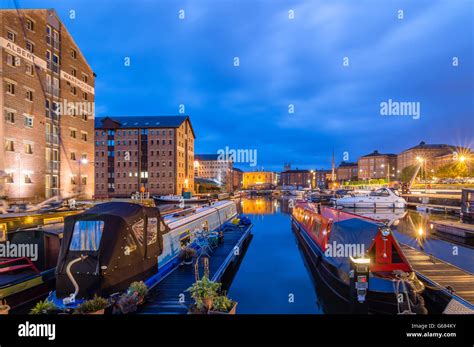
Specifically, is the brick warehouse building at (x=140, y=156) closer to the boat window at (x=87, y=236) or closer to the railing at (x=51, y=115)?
the railing at (x=51, y=115)

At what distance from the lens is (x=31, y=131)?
28203 mm

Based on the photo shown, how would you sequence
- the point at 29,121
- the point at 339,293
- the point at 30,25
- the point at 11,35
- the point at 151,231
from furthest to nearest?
1. the point at 30,25
2. the point at 29,121
3. the point at 11,35
4. the point at 339,293
5. the point at 151,231

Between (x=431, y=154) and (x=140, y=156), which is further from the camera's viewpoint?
(x=431, y=154)

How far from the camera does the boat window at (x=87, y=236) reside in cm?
735

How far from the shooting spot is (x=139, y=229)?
8.54 meters

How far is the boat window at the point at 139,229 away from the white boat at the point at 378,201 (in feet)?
140

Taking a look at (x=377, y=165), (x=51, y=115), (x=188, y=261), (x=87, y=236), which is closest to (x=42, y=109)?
(x=51, y=115)

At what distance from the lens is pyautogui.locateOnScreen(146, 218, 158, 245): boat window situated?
9141 millimetres

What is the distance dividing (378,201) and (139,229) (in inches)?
1751

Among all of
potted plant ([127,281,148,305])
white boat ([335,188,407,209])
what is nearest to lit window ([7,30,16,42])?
potted plant ([127,281,148,305])

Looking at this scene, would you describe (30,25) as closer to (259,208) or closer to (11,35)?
(11,35)

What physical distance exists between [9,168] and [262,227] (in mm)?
27903

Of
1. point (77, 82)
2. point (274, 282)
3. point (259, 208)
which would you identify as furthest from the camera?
point (259, 208)

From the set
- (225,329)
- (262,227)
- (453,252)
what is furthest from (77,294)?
(262,227)
